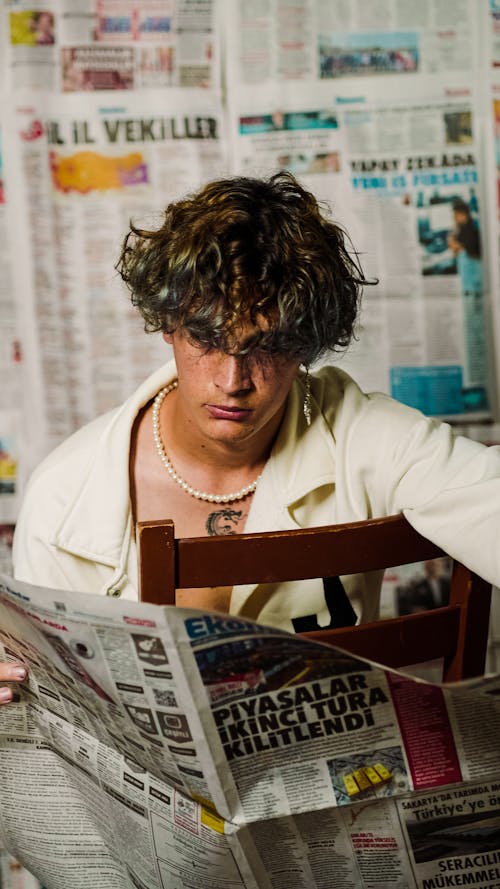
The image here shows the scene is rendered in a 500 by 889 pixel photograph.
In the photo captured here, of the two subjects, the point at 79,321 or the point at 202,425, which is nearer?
the point at 202,425

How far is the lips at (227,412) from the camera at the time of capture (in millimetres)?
907

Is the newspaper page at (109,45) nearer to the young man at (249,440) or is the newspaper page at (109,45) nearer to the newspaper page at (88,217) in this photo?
the newspaper page at (88,217)

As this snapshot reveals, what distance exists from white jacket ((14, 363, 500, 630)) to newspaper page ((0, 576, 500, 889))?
0.29 meters

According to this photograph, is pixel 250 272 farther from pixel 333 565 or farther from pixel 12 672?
pixel 12 672

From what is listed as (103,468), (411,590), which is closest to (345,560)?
(103,468)

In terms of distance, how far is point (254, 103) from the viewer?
166cm

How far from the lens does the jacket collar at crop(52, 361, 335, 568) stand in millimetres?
960

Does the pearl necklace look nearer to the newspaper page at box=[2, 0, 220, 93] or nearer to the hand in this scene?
the hand

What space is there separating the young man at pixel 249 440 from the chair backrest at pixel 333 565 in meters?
0.06

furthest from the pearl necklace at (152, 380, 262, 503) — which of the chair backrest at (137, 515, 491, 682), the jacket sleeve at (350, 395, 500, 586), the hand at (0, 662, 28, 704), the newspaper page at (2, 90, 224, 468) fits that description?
the newspaper page at (2, 90, 224, 468)

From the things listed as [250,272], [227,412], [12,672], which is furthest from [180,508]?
[12,672]

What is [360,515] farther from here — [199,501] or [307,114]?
[307,114]

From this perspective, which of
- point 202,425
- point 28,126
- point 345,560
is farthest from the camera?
point 28,126

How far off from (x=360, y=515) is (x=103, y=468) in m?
0.27
